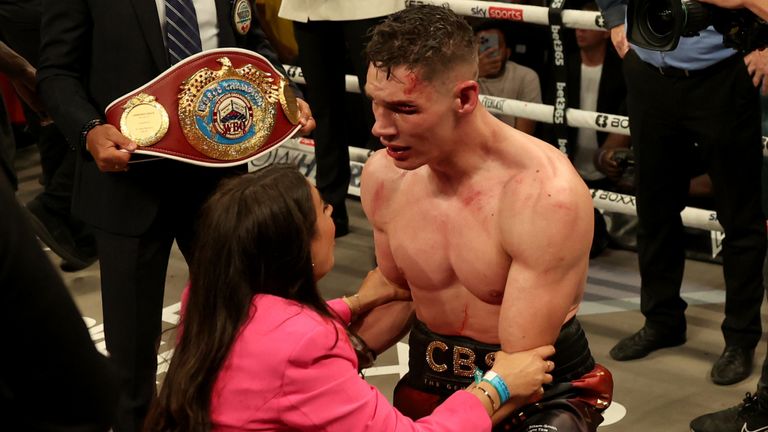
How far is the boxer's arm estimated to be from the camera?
2.10m

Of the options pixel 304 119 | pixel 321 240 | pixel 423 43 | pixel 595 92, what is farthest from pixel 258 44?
pixel 595 92

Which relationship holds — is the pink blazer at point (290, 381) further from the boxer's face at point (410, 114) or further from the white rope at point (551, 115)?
the white rope at point (551, 115)

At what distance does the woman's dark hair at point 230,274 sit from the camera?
1871mm

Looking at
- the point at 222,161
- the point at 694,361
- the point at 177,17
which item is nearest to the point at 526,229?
the point at 222,161

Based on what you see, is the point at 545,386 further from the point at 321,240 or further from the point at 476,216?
the point at 321,240

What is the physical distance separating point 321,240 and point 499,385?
417 mm

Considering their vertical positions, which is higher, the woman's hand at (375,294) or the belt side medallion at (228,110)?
the belt side medallion at (228,110)

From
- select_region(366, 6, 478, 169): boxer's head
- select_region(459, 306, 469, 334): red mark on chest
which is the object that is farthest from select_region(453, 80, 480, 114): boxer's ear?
select_region(459, 306, 469, 334): red mark on chest

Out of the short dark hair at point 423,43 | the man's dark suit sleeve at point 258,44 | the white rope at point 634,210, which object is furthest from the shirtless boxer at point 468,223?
the white rope at point 634,210

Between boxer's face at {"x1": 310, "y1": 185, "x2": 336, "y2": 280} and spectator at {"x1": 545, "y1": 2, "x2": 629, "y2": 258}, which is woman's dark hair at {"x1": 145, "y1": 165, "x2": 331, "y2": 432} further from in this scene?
spectator at {"x1": 545, "y1": 2, "x2": 629, "y2": 258}

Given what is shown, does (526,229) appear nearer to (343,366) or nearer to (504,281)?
(504,281)

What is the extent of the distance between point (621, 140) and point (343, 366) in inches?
115

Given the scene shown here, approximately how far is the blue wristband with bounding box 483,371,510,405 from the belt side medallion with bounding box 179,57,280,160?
94 centimetres

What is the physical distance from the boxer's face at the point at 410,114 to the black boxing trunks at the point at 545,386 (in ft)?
1.33
